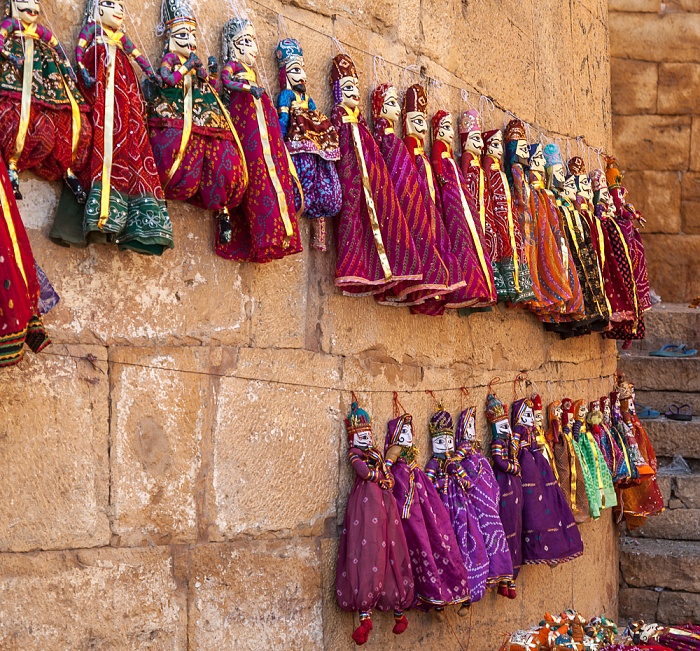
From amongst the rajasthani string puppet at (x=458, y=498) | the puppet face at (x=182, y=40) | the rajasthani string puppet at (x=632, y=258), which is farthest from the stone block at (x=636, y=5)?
the puppet face at (x=182, y=40)

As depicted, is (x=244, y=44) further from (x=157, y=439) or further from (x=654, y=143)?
(x=654, y=143)

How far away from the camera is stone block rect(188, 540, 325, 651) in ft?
9.54

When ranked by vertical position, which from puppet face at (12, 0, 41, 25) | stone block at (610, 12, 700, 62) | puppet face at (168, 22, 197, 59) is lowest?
puppet face at (12, 0, 41, 25)

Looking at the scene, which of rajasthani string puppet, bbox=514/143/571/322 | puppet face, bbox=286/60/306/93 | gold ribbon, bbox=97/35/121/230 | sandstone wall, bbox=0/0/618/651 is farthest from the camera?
rajasthani string puppet, bbox=514/143/571/322

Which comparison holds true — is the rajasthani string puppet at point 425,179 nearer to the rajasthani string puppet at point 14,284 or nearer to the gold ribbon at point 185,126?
the gold ribbon at point 185,126

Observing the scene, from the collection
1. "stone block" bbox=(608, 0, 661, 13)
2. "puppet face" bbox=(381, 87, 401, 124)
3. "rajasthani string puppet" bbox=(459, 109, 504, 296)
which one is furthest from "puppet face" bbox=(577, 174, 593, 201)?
"stone block" bbox=(608, 0, 661, 13)

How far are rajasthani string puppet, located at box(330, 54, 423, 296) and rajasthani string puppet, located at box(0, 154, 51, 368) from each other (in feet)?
3.93

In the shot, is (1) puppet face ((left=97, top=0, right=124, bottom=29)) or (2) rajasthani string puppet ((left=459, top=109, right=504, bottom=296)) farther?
(2) rajasthani string puppet ((left=459, top=109, right=504, bottom=296))

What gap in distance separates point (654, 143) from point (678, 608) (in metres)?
4.52

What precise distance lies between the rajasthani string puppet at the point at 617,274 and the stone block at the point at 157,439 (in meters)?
2.68

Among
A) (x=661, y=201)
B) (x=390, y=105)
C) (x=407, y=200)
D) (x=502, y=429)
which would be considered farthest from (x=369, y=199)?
(x=661, y=201)

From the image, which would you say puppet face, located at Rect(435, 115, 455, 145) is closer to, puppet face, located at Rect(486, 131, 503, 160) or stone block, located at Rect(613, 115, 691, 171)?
puppet face, located at Rect(486, 131, 503, 160)

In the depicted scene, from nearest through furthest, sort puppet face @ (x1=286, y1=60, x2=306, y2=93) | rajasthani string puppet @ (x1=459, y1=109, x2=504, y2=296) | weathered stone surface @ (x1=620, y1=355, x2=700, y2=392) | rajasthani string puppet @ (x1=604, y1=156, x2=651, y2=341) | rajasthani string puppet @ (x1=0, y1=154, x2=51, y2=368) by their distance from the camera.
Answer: rajasthani string puppet @ (x1=0, y1=154, x2=51, y2=368), puppet face @ (x1=286, y1=60, x2=306, y2=93), rajasthani string puppet @ (x1=459, y1=109, x2=504, y2=296), rajasthani string puppet @ (x1=604, y1=156, x2=651, y2=341), weathered stone surface @ (x1=620, y1=355, x2=700, y2=392)

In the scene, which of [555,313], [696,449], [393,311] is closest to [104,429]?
[393,311]
